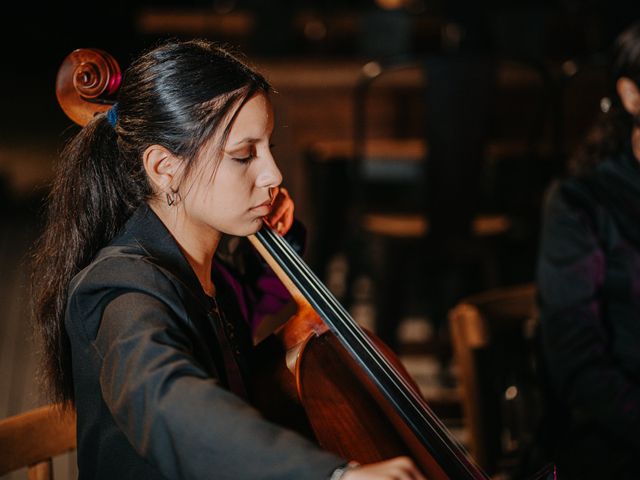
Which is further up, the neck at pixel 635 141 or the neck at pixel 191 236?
the neck at pixel 191 236

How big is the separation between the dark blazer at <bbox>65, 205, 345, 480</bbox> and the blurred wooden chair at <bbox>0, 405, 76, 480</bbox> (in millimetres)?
209

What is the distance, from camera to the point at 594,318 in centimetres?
153

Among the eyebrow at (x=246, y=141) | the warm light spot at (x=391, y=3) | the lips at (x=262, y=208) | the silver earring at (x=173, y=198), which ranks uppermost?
the eyebrow at (x=246, y=141)

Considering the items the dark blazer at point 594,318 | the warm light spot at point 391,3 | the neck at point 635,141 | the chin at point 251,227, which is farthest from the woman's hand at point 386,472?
the warm light spot at point 391,3

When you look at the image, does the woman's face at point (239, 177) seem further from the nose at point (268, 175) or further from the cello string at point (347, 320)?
the cello string at point (347, 320)

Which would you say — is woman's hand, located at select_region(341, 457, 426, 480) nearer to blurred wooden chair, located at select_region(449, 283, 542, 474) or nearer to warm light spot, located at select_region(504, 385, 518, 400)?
blurred wooden chair, located at select_region(449, 283, 542, 474)

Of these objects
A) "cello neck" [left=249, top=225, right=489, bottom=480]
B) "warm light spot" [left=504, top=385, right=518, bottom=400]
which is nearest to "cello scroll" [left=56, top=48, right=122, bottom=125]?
"cello neck" [left=249, top=225, right=489, bottom=480]

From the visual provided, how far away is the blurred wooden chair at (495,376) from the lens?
1596mm

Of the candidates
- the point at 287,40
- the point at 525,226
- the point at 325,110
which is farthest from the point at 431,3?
the point at 525,226

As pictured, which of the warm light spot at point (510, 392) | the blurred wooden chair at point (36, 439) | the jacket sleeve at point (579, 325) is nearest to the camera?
the blurred wooden chair at point (36, 439)

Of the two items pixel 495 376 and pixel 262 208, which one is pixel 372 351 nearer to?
pixel 262 208

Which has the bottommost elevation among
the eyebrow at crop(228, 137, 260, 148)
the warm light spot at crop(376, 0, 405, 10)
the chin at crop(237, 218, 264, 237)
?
the warm light spot at crop(376, 0, 405, 10)

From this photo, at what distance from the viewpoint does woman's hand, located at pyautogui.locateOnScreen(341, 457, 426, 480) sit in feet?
2.35

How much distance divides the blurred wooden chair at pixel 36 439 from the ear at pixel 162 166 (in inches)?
13.7
